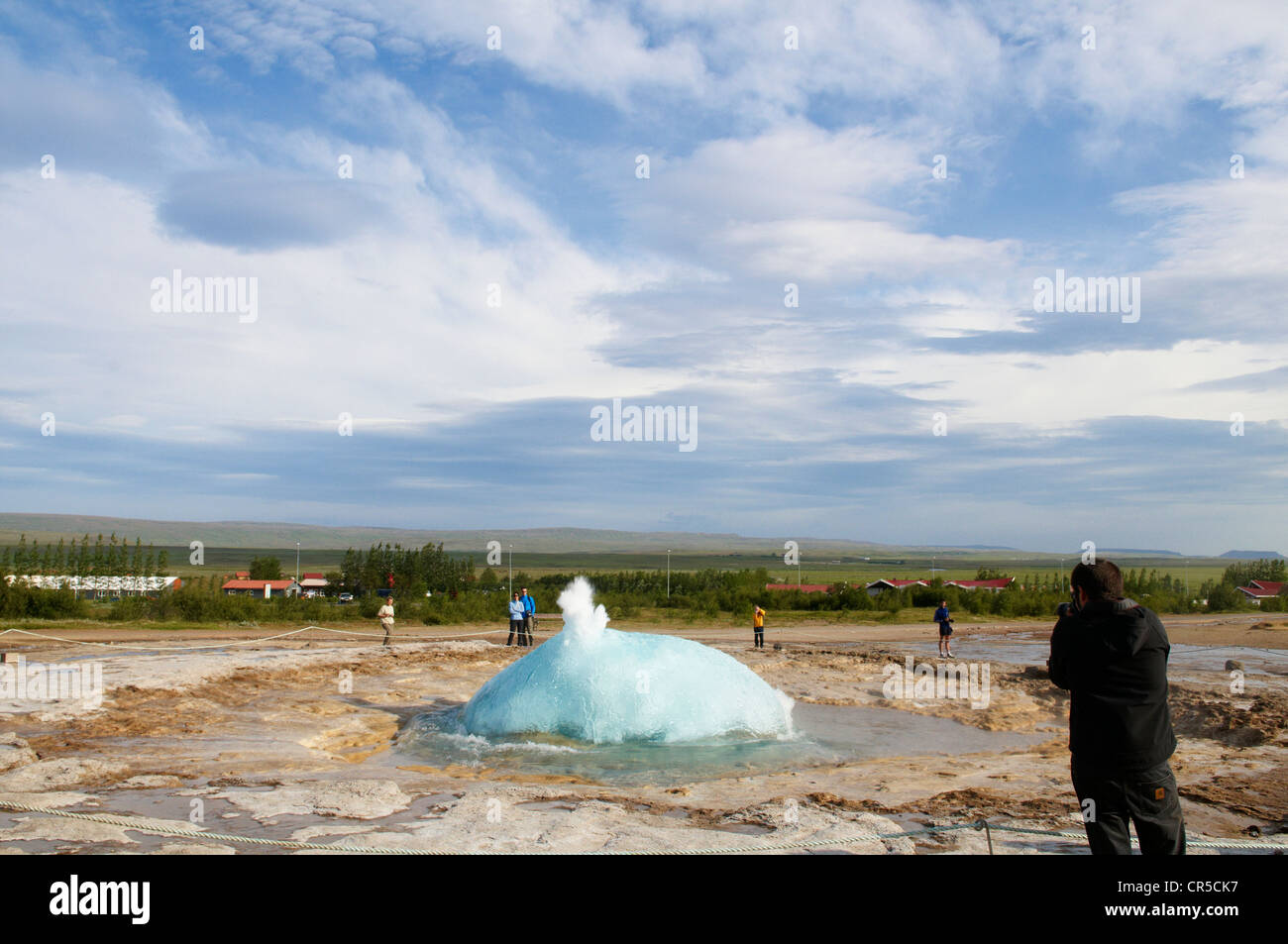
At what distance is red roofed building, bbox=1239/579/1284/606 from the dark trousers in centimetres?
6440

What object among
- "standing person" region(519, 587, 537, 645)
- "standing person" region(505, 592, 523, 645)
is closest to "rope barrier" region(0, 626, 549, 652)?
"standing person" region(505, 592, 523, 645)

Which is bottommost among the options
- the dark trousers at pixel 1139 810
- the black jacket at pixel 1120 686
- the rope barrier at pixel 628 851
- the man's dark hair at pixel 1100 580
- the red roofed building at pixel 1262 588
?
the red roofed building at pixel 1262 588

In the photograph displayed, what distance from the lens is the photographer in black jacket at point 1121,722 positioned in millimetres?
4324

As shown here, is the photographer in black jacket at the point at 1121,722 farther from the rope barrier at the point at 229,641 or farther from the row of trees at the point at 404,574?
the row of trees at the point at 404,574

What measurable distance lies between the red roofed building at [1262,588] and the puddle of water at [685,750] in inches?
2218

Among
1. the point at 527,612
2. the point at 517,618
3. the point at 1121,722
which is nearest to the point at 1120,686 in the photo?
the point at 1121,722

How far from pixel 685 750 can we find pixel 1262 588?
6867 centimetres

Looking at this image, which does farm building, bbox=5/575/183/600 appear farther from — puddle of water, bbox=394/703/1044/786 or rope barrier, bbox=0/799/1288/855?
rope barrier, bbox=0/799/1288/855

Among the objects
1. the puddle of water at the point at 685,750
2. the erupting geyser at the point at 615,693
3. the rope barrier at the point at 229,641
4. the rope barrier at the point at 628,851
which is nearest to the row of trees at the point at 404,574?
the rope barrier at the point at 229,641

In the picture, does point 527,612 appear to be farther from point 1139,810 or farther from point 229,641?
point 1139,810

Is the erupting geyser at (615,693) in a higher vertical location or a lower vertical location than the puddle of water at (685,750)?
higher

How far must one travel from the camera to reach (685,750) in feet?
36.6
